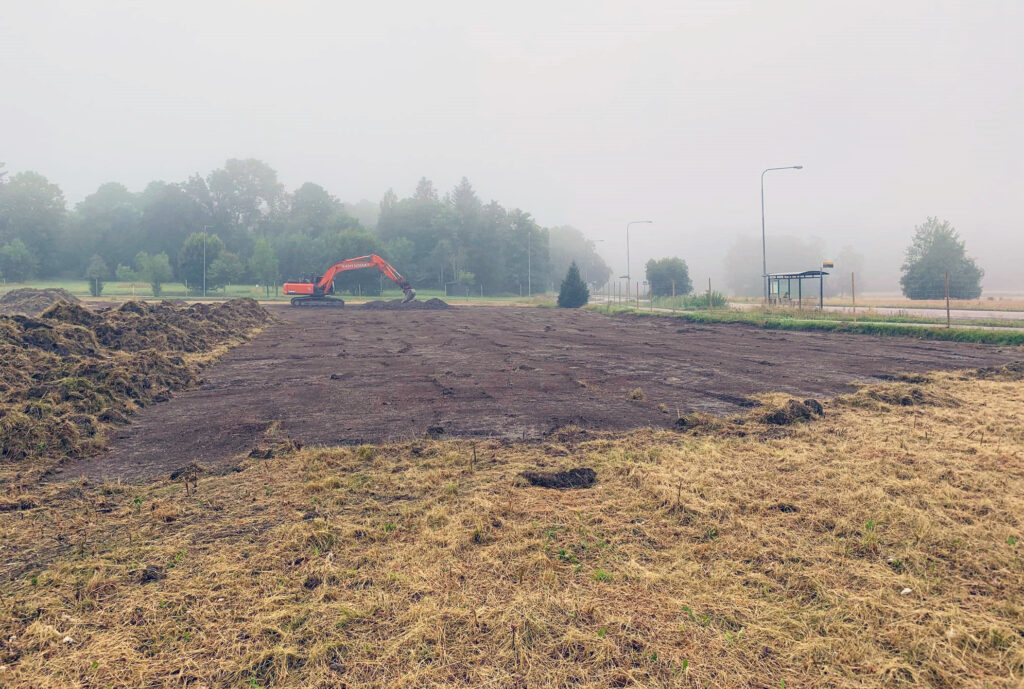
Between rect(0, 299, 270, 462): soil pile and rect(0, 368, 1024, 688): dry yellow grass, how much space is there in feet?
6.71

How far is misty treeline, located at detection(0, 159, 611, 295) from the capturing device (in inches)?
2982

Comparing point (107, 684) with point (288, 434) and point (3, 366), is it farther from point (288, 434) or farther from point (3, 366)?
point (3, 366)

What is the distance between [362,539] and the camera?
4750mm

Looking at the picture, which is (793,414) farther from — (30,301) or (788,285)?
(30,301)

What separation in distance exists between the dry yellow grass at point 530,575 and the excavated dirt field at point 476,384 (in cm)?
171

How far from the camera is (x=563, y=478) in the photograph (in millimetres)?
6133

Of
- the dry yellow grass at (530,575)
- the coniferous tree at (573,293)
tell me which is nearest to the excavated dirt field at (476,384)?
the dry yellow grass at (530,575)

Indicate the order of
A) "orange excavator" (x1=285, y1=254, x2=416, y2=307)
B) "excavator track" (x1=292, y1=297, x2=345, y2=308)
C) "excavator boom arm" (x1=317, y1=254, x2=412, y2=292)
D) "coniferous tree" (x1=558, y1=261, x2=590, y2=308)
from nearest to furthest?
"excavator boom arm" (x1=317, y1=254, x2=412, y2=292) → "orange excavator" (x1=285, y1=254, x2=416, y2=307) → "excavator track" (x1=292, y1=297, x2=345, y2=308) → "coniferous tree" (x1=558, y1=261, x2=590, y2=308)

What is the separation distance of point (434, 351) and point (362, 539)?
1383 cm

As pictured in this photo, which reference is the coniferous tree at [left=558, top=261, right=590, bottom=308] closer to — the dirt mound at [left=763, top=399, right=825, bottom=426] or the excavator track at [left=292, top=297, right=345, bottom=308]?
the excavator track at [left=292, top=297, right=345, bottom=308]

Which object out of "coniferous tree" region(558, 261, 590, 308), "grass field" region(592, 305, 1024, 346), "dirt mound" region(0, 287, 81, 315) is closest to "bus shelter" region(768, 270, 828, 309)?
"grass field" region(592, 305, 1024, 346)

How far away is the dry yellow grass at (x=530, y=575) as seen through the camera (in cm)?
318

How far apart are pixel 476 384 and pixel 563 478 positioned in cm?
639

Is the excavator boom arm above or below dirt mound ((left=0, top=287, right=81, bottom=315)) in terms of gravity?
above
